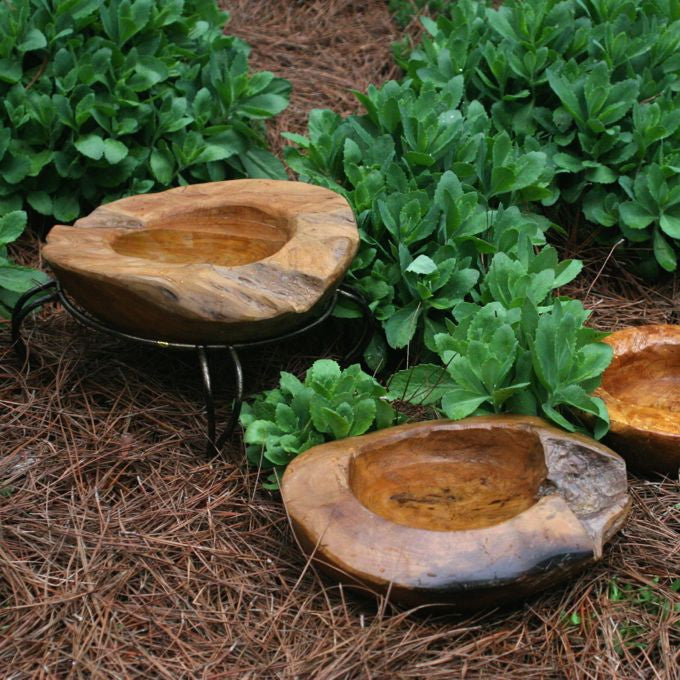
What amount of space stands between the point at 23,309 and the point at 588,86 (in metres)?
2.04

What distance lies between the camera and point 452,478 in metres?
2.35

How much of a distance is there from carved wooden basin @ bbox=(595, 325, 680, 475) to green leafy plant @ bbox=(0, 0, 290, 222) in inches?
60.9

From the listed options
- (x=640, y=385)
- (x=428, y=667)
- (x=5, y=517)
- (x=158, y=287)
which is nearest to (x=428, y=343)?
(x=640, y=385)

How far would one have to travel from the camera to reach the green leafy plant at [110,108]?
3299 mm

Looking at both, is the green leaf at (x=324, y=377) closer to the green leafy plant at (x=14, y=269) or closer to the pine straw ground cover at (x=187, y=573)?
the pine straw ground cover at (x=187, y=573)

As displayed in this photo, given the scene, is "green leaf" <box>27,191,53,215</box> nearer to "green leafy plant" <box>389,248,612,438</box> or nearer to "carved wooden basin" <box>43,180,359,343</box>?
"carved wooden basin" <box>43,180,359,343</box>

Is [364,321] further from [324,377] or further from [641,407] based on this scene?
[641,407]

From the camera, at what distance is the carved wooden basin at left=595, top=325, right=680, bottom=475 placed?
8.02ft

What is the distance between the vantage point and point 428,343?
107 inches

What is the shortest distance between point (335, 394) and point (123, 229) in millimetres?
821

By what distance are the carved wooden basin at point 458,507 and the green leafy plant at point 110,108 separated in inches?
61.3

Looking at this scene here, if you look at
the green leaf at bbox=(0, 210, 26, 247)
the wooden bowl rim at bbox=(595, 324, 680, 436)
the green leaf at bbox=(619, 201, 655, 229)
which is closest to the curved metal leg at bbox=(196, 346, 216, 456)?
the green leaf at bbox=(0, 210, 26, 247)

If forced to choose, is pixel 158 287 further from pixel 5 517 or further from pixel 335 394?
pixel 5 517

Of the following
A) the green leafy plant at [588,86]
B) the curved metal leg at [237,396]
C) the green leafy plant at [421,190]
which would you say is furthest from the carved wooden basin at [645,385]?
the curved metal leg at [237,396]
